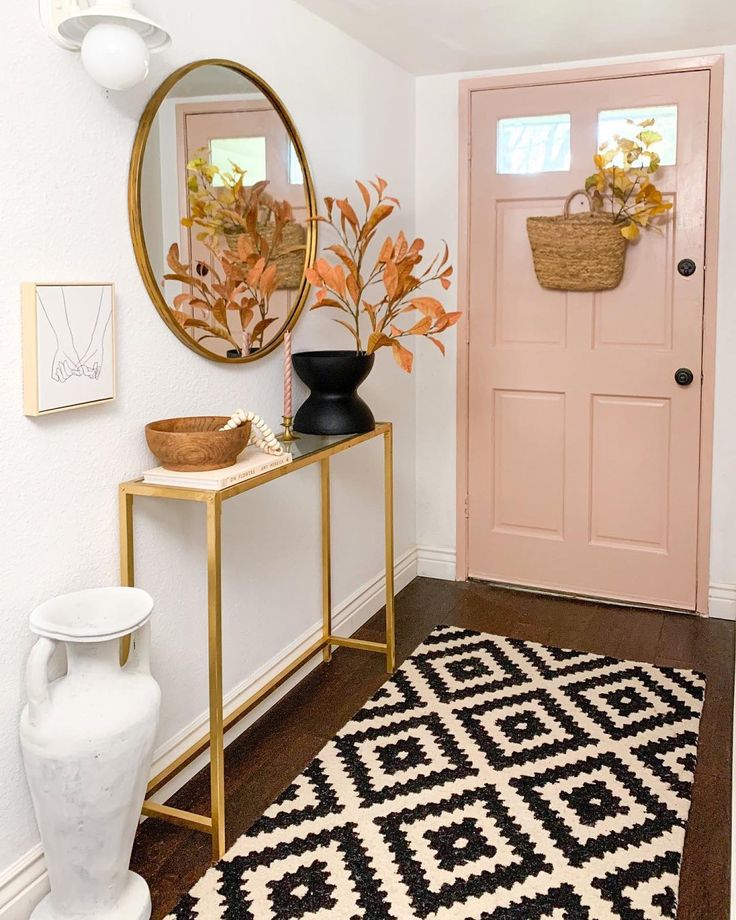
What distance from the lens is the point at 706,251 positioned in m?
3.33

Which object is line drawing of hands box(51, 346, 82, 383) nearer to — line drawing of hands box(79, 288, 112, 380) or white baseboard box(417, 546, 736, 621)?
line drawing of hands box(79, 288, 112, 380)

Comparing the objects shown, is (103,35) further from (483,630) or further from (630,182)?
(483,630)

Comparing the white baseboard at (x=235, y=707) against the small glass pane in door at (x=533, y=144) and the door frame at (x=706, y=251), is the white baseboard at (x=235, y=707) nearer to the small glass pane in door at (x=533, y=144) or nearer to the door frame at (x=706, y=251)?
the door frame at (x=706, y=251)

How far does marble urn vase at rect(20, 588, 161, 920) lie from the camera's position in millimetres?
1680

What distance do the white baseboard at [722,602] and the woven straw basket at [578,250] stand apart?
1.22 meters

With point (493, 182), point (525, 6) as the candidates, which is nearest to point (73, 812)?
point (525, 6)

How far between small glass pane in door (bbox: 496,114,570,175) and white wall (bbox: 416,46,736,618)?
7.3 inches

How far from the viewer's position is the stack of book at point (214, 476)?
6.56ft

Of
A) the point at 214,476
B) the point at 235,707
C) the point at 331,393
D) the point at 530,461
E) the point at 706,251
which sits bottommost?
the point at 235,707

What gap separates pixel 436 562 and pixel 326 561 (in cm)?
99

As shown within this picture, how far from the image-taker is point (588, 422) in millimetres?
3615

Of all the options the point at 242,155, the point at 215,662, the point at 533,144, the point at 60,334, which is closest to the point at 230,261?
the point at 242,155

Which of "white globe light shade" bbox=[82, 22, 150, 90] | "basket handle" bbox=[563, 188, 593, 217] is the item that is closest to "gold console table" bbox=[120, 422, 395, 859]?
"white globe light shade" bbox=[82, 22, 150, 90]

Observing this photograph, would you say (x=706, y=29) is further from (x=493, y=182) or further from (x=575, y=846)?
(x=575, y=846)
